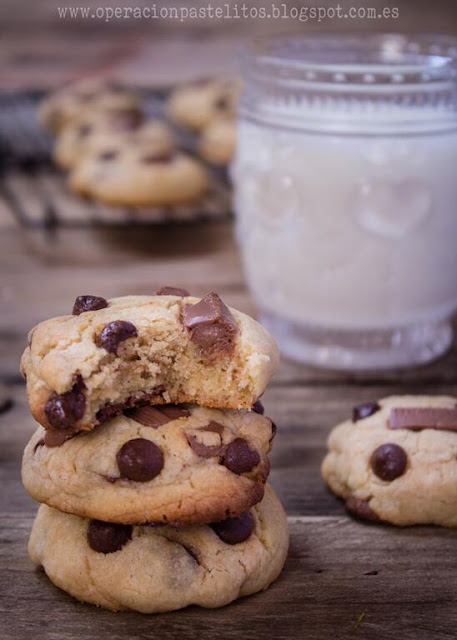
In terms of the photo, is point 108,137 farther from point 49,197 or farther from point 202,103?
point 202,103

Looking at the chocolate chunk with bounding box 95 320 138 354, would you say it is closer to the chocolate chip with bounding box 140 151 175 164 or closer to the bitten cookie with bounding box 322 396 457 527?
the bitten cookie with bounding box 322 396 457 527

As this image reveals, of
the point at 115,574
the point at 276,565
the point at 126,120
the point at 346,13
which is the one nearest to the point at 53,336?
the point at 115,574

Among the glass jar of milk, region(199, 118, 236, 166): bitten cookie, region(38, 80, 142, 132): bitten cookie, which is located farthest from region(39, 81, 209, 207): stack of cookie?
the glass jar of milk

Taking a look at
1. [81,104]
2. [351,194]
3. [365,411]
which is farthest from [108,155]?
[365,411]

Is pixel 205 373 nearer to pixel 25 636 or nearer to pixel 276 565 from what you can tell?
pixel 276 565

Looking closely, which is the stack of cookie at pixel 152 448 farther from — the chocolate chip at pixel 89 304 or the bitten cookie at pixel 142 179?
the bitten cookie at pixel 142 179
